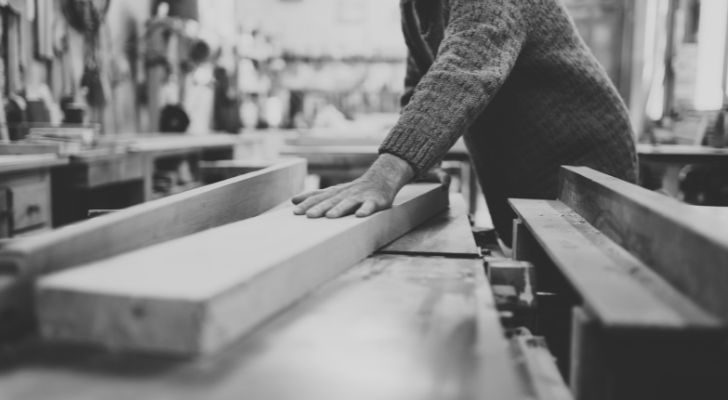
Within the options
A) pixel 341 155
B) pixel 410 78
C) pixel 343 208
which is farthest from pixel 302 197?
pixel 341 155

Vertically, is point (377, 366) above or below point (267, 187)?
below

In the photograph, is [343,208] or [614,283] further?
[343,208]

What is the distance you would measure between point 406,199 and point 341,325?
72 centimetres

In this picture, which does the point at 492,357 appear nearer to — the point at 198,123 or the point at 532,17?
the point at 532,17

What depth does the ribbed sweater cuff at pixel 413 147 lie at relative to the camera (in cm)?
135

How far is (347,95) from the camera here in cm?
846

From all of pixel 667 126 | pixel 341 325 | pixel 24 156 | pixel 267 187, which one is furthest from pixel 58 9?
pixel 667 126

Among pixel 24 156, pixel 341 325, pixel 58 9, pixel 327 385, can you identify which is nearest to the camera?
pixel 327 385

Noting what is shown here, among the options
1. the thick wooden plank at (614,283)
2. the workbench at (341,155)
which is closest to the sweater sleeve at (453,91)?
the thick wooden plank at (614,283)

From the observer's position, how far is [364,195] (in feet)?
4.24

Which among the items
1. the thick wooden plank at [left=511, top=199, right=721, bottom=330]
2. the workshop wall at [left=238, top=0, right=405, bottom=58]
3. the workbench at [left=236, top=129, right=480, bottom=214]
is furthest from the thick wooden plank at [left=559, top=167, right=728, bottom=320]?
the workshop wall at [left=238, top=0, right=405, bottom=58]

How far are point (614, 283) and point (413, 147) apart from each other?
25.2 inches

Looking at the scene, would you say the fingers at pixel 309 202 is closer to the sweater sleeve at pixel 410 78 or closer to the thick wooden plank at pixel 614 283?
the thick wooden plank at pixel 614 283

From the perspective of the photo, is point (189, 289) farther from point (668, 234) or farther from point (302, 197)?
point (302, 197)
